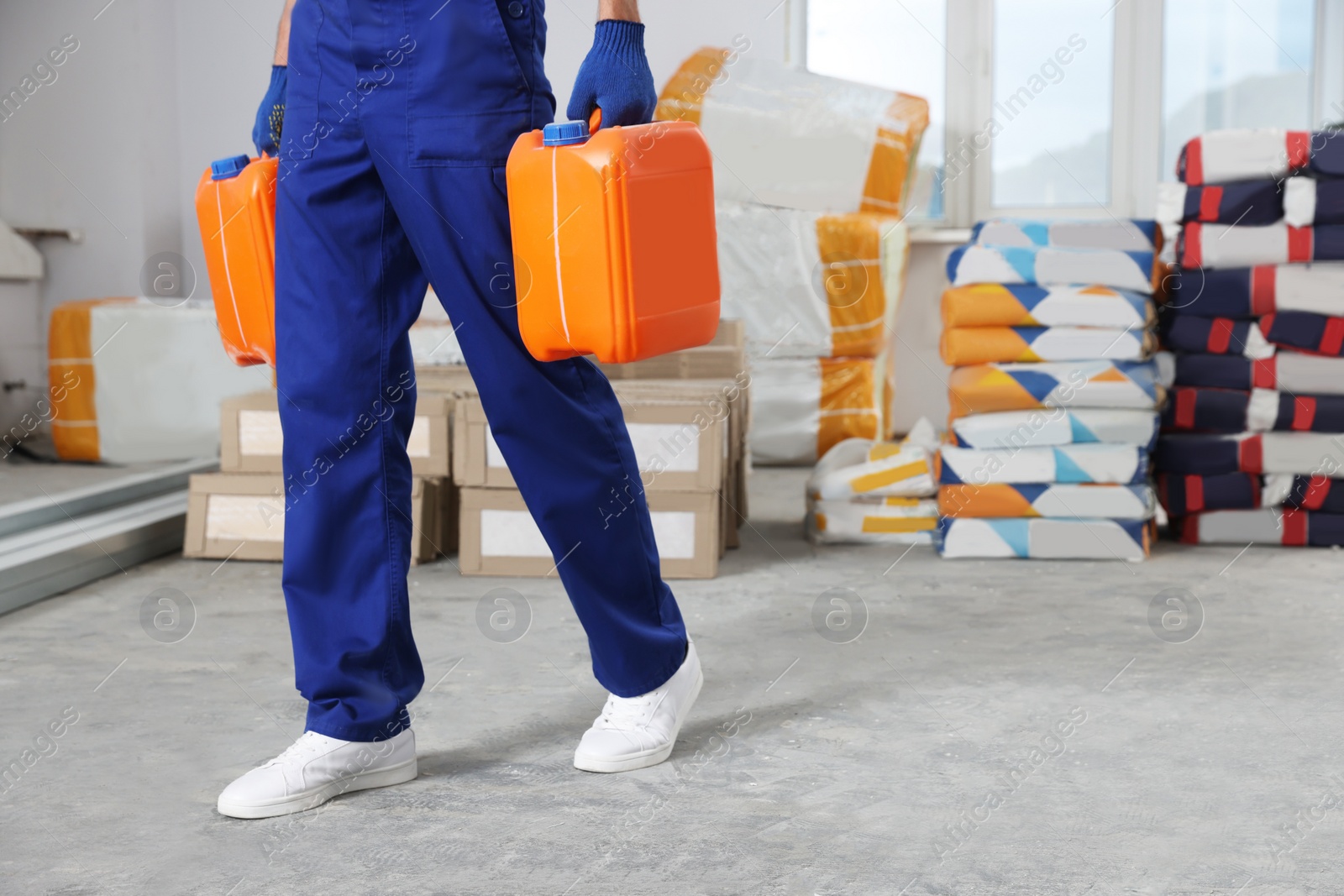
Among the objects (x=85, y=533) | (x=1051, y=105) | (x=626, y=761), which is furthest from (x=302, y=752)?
(x=1051, y=105)

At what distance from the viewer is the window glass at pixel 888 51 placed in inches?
189

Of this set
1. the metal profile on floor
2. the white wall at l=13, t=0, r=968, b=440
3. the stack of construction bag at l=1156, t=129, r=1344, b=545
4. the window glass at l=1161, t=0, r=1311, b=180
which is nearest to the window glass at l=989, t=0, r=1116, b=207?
the window glass at l=1161, t=0, r=1311, b=180

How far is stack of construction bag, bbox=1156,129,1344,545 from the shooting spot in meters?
2.77


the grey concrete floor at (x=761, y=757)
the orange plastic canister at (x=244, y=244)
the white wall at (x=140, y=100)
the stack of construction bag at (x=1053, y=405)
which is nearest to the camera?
the grey concrete floor at (x=761, y=757)

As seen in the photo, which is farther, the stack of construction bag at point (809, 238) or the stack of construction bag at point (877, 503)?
the stack of construction bag at point (809, 238)

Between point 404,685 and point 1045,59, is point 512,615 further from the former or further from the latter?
point 1045,59

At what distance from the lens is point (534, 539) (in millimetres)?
2523

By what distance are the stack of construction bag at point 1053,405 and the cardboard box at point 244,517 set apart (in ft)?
3.80

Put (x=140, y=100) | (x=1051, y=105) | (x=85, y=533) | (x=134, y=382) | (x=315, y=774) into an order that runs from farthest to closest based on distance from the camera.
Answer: (x=1051, y=105)
(x=140, y=100)
(x=134, y=382)
(x=85, y=533)
(x=315, y=774)

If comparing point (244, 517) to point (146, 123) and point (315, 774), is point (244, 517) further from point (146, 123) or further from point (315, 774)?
point (146, 123)

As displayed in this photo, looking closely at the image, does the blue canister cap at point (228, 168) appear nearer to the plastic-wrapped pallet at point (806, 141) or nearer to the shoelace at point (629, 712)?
the shoelace at point (629, 712)

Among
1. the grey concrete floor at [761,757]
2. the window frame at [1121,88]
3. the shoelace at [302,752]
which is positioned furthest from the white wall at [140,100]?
the shoelace at [302,752]

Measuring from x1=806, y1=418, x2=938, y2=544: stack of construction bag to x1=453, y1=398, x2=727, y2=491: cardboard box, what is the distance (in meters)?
0.42

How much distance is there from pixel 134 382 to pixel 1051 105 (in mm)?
3580
